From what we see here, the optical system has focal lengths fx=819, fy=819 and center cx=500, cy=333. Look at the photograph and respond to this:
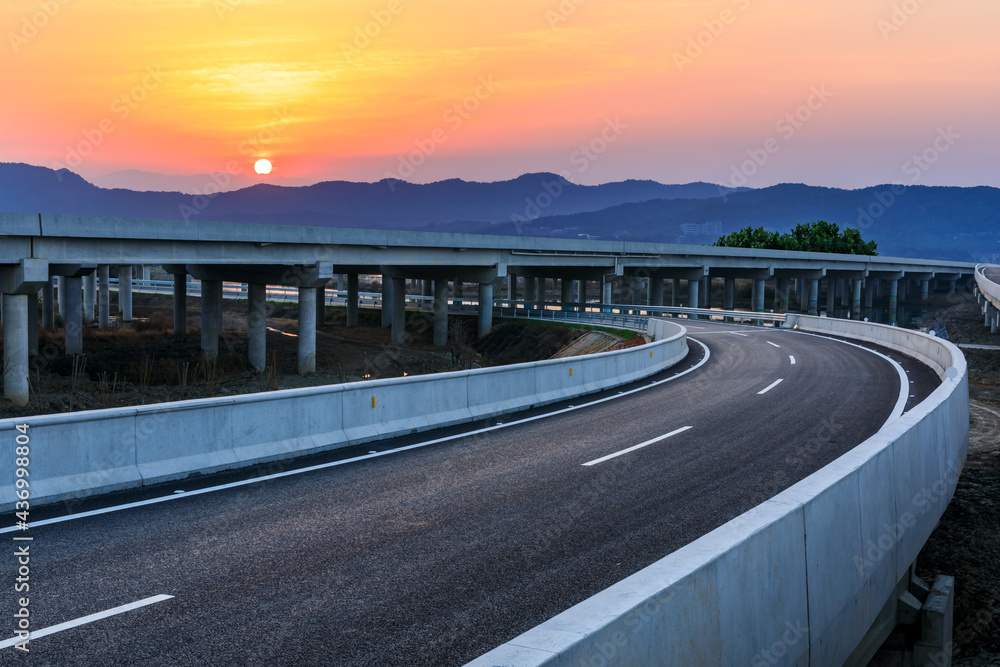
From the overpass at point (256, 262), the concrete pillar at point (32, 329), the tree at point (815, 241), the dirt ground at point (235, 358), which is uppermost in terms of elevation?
the tree at point (815, 241)

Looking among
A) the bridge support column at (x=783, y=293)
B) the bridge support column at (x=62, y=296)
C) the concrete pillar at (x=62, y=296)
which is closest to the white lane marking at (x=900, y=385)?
the bridge support column at (x=62, y=296)

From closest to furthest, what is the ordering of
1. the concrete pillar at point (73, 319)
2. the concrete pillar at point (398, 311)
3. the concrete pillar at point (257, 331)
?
the concrete pillar at point (257, 331), the concrete pillar at point (73, 319), the concrete pillar at point (398, 311)

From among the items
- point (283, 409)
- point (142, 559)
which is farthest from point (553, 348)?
point (142, 559)

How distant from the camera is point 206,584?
24.4ft

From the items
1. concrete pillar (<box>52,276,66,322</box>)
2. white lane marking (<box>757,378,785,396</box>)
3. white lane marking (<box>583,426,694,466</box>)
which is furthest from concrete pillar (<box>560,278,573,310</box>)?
white lane marking (<box>583,426,694,466</box>)

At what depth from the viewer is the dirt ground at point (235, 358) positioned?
95.2 feet

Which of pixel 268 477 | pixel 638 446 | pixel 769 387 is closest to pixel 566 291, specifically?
pixel 769 387

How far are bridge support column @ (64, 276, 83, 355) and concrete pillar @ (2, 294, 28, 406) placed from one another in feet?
44.1

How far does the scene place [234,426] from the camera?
11.9 m

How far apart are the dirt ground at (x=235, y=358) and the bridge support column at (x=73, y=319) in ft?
3.00

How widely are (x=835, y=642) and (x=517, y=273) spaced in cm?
7551

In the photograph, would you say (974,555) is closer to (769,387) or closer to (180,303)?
(769,387)

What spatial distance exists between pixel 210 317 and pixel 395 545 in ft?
127

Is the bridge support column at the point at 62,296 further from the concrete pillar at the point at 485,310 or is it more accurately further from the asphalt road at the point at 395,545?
the asphalt road at the point at 395,545
